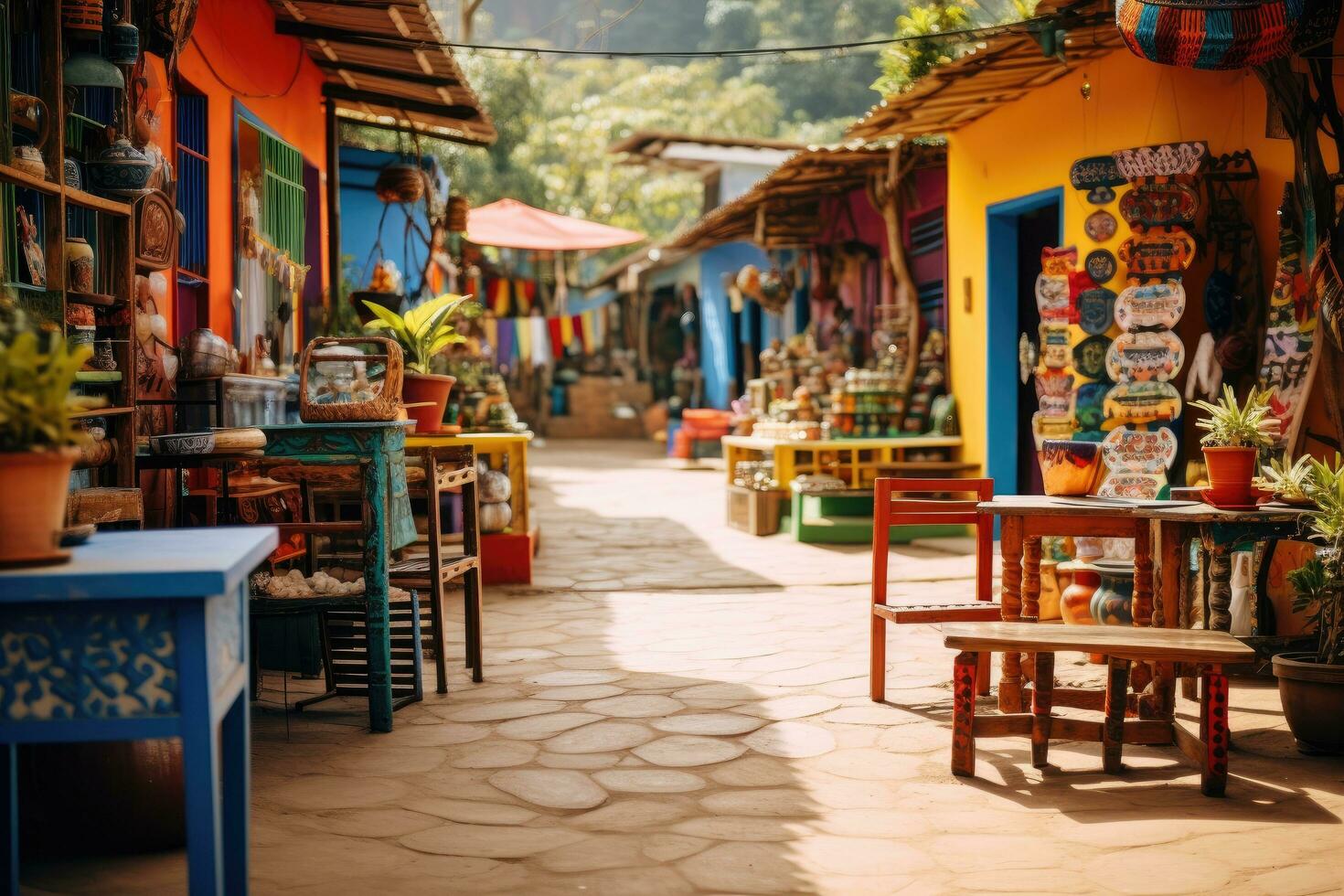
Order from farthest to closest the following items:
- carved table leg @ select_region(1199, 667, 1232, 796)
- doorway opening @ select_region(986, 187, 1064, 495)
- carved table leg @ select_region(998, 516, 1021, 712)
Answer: doorway opening @ select_region(986, 187, 1064, 495) < carved table leg @ select_region(998, 516, 1021, 712) < carved table leg @ select_region(1199, 667, 1232, 796)

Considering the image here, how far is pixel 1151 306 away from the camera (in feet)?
25.1

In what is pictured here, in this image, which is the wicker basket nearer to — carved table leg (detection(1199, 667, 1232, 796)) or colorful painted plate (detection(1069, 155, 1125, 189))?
carved table leg (detection(1199, 667, 1232, 796))

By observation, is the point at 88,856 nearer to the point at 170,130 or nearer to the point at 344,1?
the point at 170,130

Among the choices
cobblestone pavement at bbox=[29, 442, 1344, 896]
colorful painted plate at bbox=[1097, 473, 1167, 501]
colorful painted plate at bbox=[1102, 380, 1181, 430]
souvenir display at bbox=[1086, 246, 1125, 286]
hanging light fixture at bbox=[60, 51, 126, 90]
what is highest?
hanging light fixture at bbox=[60, 51, 126, 90]

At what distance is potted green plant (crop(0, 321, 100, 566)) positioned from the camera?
7.78 feet

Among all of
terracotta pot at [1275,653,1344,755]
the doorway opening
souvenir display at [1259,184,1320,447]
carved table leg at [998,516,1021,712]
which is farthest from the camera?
the doorway opening

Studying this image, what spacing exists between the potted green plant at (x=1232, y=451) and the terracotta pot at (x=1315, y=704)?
2.39ft

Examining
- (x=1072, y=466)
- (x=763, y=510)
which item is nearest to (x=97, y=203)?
(x=1072, y=466)

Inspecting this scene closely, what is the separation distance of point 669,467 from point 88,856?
15514mm

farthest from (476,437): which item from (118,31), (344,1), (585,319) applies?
(585,319)

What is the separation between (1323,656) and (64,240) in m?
→ 4.80

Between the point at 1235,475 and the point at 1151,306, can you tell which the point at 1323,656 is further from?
the point at 1151,306

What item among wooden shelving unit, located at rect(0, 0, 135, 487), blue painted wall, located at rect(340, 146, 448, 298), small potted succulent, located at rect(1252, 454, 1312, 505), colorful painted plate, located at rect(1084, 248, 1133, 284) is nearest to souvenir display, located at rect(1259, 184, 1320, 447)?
small potted succulent, located at rect(1252, 454, 1312, 505)

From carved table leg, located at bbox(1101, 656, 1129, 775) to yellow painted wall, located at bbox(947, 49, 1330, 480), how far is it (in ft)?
12.0
